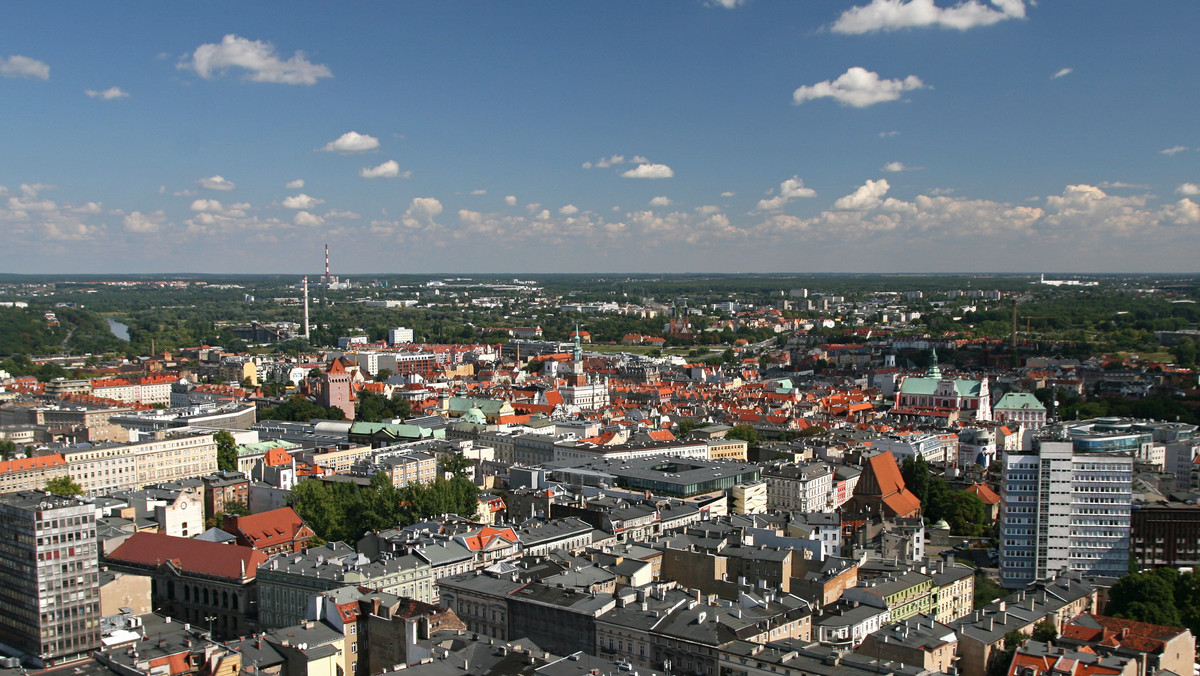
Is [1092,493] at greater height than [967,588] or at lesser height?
greater

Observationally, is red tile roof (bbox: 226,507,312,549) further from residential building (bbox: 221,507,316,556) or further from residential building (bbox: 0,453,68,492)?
residential building (bbox: 0,453,68,492)

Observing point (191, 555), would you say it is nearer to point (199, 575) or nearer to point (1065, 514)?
point (199, 575)

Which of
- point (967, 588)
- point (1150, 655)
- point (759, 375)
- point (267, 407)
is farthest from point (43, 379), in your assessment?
point (1150, 655)

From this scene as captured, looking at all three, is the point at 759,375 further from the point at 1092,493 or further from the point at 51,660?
the point at 51,660

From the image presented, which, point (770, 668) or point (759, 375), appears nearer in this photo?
point (770, 668)

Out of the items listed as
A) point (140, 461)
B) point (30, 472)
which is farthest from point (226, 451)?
point (30, 472)
